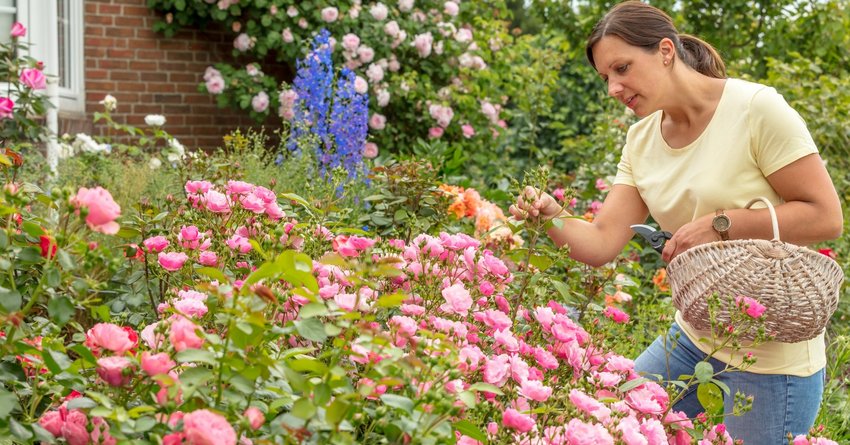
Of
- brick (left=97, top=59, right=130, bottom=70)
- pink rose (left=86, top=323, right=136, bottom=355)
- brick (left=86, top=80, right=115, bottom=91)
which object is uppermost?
brick (left=97, top=59, right=130, bottom=70)

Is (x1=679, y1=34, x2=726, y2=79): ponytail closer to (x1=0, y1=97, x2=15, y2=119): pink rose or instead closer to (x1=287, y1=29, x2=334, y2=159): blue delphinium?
(x1=287, y1=29, x2=334, y2=159): blue delphinium

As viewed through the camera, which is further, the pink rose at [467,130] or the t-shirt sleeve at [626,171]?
the pink rose at [467,130]

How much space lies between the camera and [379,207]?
9.42 ft

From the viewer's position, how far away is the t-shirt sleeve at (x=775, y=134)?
6.57ft

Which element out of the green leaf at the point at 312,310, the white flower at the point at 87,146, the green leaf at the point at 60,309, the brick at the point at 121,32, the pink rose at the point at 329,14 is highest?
the pink rose at the point at 329,14

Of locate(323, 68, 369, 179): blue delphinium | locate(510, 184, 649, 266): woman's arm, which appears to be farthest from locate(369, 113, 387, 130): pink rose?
locate(510, 184, 649, 266): woman's arm

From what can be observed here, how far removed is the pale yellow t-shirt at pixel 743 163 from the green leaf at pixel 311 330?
3.57ft

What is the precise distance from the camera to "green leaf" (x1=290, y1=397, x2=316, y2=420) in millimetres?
1111

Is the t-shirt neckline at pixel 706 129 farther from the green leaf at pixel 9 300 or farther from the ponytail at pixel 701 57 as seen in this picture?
the green leaf at pixel 9 300

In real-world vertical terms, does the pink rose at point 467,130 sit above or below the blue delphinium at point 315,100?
A: below

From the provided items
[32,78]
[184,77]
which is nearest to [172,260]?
[32,78]

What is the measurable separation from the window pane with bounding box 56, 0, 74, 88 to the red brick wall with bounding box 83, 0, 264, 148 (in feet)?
0.39

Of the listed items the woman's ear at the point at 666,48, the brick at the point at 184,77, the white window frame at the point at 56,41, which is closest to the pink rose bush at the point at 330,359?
the woman's ear at the point at 666,48

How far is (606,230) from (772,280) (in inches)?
27.0
